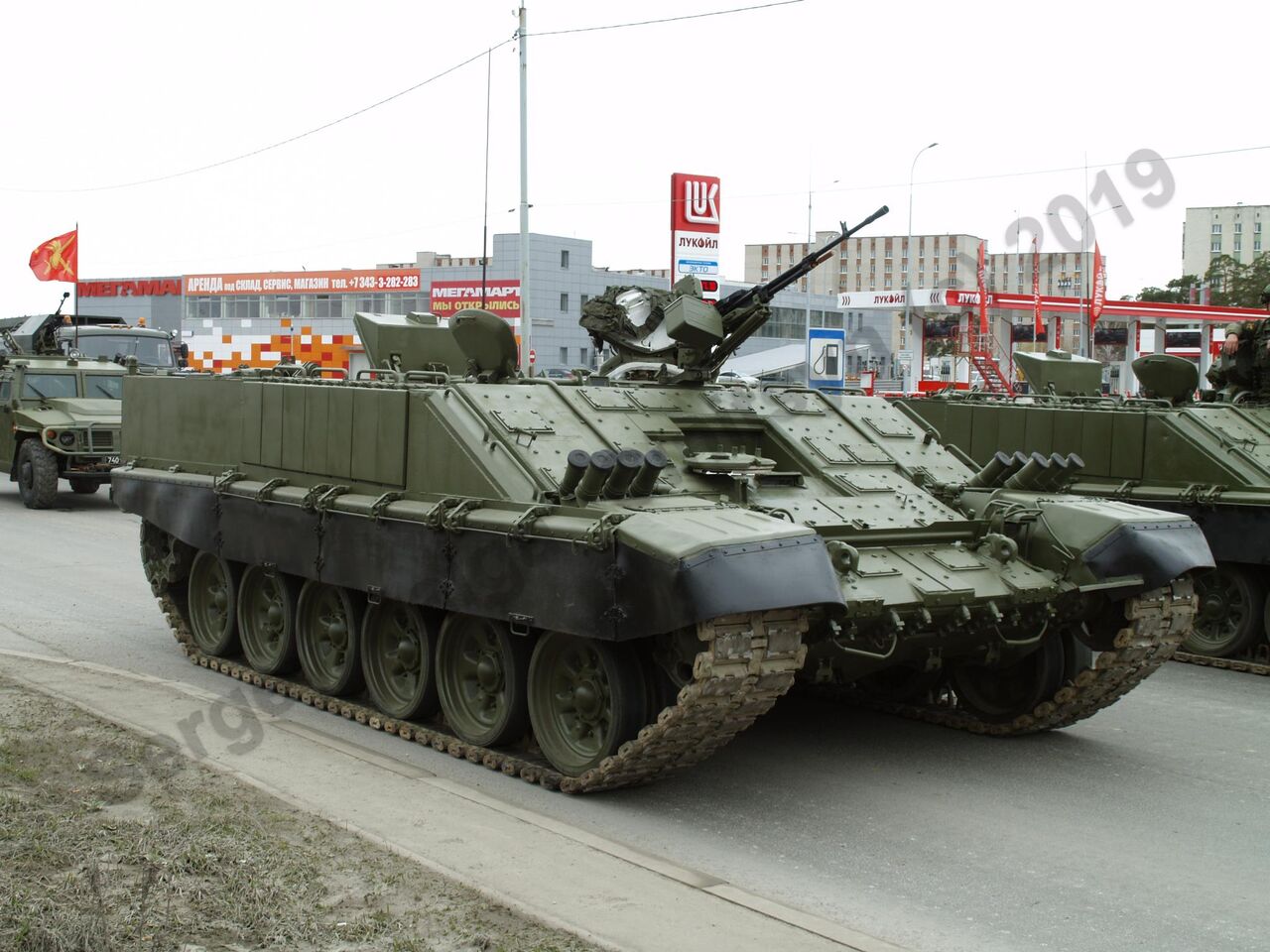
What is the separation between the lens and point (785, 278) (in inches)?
407

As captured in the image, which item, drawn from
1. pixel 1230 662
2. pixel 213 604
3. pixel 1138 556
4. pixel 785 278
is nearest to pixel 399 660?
pixel 213 604

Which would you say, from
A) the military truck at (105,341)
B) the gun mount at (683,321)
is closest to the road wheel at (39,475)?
the military truck at (105,341)

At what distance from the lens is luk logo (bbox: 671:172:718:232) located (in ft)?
82.3

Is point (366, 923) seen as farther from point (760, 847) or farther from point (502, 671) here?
point (502, 671)

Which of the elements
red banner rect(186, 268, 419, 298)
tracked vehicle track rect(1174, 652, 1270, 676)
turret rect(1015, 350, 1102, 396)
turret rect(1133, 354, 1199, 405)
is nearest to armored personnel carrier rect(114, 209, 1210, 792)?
tracked vehicle track rect(1174, 652, 1270, 676)

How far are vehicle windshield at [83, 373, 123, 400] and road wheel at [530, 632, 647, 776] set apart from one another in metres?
17.7

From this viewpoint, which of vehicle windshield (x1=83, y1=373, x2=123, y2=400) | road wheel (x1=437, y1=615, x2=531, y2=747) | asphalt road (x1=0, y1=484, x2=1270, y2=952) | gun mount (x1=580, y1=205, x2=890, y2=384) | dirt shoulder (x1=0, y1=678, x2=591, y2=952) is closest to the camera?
dirt shoulder (x1=0, y1=678, x2=591, y2=952)

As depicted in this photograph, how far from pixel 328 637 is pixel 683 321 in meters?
3.31

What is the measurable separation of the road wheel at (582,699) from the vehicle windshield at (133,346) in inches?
877

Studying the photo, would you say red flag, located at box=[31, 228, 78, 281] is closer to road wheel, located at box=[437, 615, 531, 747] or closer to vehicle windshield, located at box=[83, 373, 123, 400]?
vehicle windshield, located at box=[83, 373, 123, 400]

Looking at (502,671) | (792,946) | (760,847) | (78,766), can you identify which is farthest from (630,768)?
(78,766)

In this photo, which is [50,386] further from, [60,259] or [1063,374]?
[1063,374]

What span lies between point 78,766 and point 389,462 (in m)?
2.82

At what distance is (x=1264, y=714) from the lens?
10.6m
